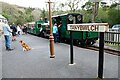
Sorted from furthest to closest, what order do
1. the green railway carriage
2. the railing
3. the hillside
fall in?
the hillside, the green railway carriage, the railing

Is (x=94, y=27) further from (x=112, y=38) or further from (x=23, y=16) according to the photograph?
(x=23, y=16)

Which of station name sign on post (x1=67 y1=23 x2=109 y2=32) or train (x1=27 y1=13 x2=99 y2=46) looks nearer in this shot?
station name sign on post (x1=67 y1=23 x2=109 y2=32)

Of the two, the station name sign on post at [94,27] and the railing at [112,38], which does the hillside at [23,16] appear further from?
the station name sign on post at [94,27]

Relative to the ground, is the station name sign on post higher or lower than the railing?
higher

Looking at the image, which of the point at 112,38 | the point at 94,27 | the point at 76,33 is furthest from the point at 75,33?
the point at 94,27

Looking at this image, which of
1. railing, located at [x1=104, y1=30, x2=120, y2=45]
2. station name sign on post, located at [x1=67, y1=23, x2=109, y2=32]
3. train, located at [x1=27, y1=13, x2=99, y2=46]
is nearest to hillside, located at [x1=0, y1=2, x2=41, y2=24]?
train, located at [x1=27, y1=13, x2=99, y2=46]

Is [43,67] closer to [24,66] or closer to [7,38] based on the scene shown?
[24,66]

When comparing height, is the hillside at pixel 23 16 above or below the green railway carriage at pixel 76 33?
above

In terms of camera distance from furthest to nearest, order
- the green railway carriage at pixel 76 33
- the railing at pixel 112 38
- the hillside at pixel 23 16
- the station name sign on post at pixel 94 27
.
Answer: the hillside at pixel 23 16 → the green railway carriage at pixel 76 33 → the railing at pixel 112 38 → the station name sign on post at pixel 94 27

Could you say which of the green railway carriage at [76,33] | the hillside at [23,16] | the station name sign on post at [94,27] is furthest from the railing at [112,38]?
the hillside at [23,16]

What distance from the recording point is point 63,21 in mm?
18688

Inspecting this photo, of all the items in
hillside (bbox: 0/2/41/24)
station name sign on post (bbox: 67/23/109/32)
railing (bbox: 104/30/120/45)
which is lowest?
railing (bbox: 104/30/120/45)

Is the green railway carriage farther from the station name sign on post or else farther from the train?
the station name sign on post

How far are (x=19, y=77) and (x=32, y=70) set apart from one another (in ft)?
3.38
